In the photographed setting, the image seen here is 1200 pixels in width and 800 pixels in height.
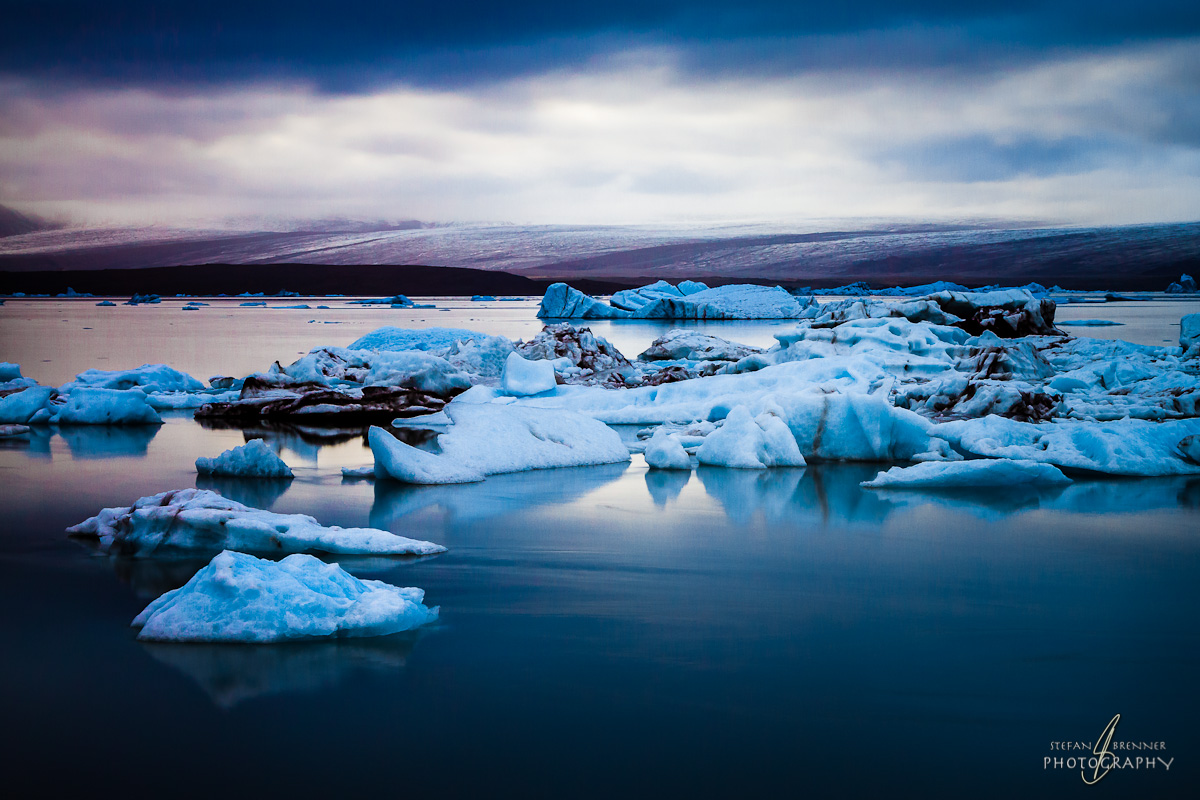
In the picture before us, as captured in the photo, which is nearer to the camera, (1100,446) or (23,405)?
(1100,446)

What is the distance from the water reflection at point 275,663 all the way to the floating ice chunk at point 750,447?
9.85 feet

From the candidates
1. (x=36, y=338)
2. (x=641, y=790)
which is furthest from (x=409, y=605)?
(x=36, y=338)

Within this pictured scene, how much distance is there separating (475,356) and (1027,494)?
7.05 meters

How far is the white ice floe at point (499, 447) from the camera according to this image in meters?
4.50

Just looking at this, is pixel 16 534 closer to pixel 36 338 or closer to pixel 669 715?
pixel 669 715

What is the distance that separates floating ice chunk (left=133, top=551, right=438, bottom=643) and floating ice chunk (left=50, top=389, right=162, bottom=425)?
4821mm

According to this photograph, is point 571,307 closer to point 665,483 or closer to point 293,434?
point 293,434

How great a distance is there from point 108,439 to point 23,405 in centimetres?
111

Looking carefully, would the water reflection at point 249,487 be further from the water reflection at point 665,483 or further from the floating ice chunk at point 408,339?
the floating ice chunk at point 408,339

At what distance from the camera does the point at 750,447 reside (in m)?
5.15

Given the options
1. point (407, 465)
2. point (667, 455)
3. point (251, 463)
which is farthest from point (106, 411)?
point (667, 455)

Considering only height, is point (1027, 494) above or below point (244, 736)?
below

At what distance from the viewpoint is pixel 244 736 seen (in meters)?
1.88

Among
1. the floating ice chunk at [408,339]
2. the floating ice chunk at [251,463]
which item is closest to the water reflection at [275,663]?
the floating ice chunk at [251,463]
